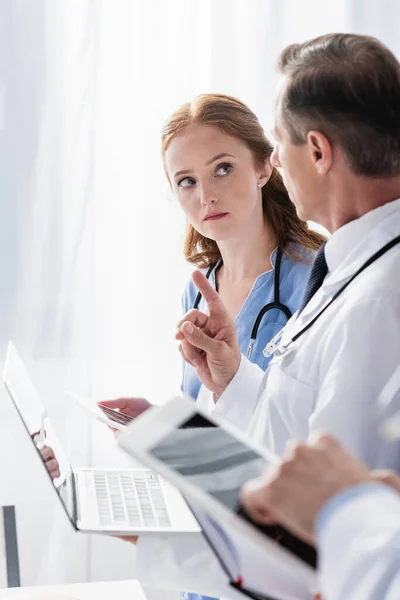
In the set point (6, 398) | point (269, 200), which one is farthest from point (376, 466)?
point (6, 398)

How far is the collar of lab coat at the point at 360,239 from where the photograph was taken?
99cm

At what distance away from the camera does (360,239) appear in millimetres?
1019

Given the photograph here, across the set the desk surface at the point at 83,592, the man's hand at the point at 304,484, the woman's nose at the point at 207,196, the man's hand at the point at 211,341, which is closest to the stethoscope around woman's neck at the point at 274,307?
the woman's nose at the point at 207,196

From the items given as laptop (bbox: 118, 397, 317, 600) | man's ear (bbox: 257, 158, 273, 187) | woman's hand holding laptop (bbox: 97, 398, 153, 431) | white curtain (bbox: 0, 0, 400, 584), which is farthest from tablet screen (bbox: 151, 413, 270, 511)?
white curtain (bbox: 0, 0, 400, 584)

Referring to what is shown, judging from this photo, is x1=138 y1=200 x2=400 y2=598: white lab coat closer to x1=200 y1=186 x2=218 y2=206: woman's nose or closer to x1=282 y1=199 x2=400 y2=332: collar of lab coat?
x1=282 y1=199 x2=400 y2=332: collar of lab coat

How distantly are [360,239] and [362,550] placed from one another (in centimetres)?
54

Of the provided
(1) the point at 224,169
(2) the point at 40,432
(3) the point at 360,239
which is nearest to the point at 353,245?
(3) the point at 360,239

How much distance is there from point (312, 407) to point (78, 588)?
1.72 feet

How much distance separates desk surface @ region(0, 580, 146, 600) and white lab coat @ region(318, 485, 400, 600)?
697mm

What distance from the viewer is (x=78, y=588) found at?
1.23m

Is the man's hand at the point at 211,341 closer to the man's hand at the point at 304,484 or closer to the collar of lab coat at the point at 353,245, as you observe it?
the collar of lab coat at the point at 353,245

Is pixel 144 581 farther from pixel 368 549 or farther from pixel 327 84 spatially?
pixel 327 84

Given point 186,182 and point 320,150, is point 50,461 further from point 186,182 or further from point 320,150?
point 186,182

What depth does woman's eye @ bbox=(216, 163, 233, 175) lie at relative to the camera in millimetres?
1750
